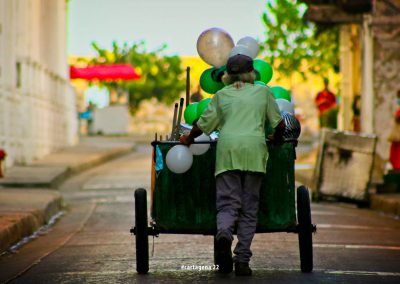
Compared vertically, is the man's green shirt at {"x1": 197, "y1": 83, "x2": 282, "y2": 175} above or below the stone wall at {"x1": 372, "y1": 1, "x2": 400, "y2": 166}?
below

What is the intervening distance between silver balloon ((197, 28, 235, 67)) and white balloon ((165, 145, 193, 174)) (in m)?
1.05

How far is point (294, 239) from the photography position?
12930mm

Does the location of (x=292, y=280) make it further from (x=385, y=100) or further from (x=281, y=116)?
(x=385, y=100)

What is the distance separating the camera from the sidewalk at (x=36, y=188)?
13.7m

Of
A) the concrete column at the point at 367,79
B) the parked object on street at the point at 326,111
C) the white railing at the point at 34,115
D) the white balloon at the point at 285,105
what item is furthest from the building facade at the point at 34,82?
the white balloon at the point at 285,105

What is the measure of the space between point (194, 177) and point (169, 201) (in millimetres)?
263

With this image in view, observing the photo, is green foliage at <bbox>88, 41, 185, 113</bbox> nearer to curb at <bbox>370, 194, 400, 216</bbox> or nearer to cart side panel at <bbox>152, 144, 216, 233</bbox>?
curb at <bbox>370, 194, 400, 216</bbox>

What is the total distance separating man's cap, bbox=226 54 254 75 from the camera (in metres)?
9.56

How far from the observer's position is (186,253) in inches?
447

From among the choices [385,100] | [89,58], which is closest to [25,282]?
[385,100]

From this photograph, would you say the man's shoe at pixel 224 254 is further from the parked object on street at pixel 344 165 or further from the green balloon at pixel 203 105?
the parked object on street at pixel 344 165

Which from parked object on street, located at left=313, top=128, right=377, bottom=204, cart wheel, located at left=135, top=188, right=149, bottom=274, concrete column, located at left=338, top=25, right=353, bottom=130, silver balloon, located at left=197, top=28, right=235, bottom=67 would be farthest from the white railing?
cart wheel, located at left=135, top=188, right=149, bottom=274

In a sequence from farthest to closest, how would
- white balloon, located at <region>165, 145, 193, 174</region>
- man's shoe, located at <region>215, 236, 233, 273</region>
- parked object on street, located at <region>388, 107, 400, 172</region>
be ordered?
parked object on street, located at <region>388, 107, 400, 172</region> < white balloon, located at <region>165, 145, 193, 174</region> < man's shoe, located at <region>215, 236, 233, 273</region>

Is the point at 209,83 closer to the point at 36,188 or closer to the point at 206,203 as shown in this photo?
the point at 206,203
